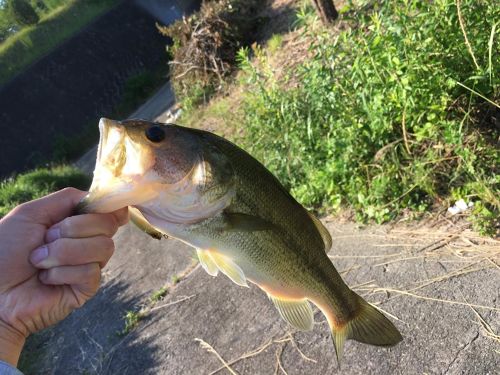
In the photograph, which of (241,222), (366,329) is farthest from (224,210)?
(366,329)

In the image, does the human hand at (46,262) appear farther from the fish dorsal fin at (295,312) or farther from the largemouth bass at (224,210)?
the fish dorsal fin at (295,312)

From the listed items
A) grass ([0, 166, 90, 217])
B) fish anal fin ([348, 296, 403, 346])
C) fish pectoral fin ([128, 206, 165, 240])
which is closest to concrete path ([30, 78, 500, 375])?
fish anal fin ([348, 296, 403, 346])

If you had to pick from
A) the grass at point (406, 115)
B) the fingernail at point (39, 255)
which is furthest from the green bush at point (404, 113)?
the fingernail at point (39, 255)

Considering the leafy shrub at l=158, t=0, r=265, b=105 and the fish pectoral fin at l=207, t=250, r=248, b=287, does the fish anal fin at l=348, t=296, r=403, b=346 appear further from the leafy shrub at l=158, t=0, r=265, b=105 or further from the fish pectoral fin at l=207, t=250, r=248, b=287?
the leafy shrub at l=158, t=0, r=265, b=105

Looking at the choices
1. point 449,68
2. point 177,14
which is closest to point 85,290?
point 449,68

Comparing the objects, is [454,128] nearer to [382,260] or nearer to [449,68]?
[449,68]

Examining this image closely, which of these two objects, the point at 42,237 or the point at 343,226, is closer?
the point at 42,237
